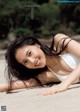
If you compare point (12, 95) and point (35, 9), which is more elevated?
point (12, 95)

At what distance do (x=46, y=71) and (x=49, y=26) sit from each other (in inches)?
670

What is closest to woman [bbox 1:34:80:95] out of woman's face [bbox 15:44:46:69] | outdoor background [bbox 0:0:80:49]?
woman's face [bbox 15:44:46:69]

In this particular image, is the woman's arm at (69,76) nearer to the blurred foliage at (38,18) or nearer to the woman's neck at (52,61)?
the woman's neck at (52,61)

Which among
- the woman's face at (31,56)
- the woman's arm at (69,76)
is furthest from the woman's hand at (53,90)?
the woman's face at (31,56)

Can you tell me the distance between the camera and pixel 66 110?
3.43 metres

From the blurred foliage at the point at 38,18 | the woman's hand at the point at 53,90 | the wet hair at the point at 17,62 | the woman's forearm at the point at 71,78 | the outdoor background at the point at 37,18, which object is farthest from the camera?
the blurred foliage at the point at 38,18

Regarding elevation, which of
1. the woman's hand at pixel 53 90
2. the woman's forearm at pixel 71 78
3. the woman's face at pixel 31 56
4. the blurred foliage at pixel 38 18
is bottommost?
the blurred foliage at pixel 38 18

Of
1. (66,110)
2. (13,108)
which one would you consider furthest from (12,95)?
(66,110)

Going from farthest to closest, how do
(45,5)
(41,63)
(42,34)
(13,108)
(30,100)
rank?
1. (45,5)
2. (42,34)
3. (41,63)
4. (30,100)
5. (13,108)

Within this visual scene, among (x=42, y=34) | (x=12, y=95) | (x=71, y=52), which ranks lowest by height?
(x=42, y=34)

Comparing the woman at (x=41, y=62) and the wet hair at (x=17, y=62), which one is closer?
the woman at (x=41, y=62)

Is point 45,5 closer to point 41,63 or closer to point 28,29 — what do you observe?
point 28,29

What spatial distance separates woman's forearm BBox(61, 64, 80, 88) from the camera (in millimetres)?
4309

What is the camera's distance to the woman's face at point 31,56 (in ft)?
14.2
